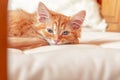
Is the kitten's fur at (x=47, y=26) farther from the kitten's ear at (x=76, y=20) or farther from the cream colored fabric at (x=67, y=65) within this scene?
the cream colored fabric at (x=67, y=65)

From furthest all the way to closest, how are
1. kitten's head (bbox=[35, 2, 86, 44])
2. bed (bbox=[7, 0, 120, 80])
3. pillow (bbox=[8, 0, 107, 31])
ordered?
pillow (bbox=[8, 0, 107, 31]), kitten's head (bbox=[35, 2, 86, 44]), bed (bbox=[7, 0, 120, 80])

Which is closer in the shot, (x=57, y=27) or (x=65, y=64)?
(x=65, y=64)

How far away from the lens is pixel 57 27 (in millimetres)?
1157

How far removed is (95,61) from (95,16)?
0.92 m

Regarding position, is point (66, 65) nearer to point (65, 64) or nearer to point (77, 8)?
point (65, 64)

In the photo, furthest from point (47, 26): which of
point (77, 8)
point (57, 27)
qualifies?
point (77, 8)

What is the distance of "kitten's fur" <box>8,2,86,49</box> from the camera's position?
1.15 metres

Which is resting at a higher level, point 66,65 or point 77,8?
point 77,8

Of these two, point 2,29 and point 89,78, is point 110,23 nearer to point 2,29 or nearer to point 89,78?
point 89,78

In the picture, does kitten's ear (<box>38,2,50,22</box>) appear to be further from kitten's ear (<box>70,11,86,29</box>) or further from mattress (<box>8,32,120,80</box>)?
mattress (<box>8,32,120,80</box>)

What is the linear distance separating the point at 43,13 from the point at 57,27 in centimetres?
9

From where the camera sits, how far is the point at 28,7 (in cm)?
158

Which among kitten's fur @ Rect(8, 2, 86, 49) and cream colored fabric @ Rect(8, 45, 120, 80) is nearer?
cream colored fabric @ Rect(8, 45, 120, 80)

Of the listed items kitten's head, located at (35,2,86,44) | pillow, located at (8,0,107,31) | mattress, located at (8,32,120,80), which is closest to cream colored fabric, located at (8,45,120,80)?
mattress, located at (8,32,120,80)
